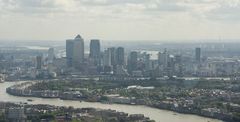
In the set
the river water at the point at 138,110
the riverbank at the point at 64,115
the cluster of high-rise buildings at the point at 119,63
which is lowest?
the river water at the point at 138,110

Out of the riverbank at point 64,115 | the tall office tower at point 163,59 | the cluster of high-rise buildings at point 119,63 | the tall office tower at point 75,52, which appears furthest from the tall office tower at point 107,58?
the riverbank at point 64,115

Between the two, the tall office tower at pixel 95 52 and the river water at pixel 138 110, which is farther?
the tall office tower at pixel 95 52

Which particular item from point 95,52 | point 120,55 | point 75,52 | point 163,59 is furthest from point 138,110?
point 95,52

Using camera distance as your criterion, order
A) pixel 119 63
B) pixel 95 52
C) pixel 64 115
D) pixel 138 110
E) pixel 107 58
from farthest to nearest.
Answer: pixel 95 52, pixel 107 58, pixel 119 63, pixel 138 110, pixel 64 115

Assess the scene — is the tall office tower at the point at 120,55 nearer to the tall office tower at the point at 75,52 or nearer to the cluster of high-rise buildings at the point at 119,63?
the cluster of high-rise buildings at the point at 119,63

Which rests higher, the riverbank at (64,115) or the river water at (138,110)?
the riverbank at (64,115)

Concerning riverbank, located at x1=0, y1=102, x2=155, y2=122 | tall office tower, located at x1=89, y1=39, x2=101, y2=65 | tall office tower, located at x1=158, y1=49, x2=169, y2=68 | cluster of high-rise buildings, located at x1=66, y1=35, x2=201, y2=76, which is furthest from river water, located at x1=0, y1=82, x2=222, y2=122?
tall office tower, located at x1=89, y1=39, x2=101, y2=65

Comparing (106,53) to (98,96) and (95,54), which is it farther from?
(98,96)

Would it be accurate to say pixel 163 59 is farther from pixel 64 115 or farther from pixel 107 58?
pixel 64 115

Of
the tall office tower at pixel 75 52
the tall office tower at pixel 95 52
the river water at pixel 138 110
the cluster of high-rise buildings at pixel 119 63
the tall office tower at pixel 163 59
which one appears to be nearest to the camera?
the river water at pixel 138 110
